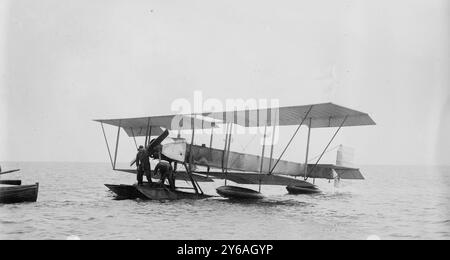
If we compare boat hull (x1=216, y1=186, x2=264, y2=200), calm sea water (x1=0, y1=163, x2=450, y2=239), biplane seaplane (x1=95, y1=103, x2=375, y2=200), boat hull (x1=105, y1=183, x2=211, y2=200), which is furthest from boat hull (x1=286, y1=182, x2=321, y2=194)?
boat hull (x1=105, y1=183, x2=211, y2=200)

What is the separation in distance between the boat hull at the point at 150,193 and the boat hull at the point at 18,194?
9.25 ft

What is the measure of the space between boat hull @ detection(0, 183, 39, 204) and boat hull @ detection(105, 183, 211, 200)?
2820 mm

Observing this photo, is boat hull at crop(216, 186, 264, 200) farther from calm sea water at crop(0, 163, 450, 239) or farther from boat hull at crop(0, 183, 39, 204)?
boat hull at crop(0, 183, 39, 204)

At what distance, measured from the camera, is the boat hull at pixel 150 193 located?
15.9m

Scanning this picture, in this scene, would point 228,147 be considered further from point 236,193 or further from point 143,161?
point 143,161

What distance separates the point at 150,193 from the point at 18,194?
15.0 ft

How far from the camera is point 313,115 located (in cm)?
1675

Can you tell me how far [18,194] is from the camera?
14836mm

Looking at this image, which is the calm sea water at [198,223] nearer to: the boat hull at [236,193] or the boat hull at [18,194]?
the boat hull at [18,194]

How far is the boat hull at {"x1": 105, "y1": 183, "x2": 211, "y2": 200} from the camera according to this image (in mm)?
15945

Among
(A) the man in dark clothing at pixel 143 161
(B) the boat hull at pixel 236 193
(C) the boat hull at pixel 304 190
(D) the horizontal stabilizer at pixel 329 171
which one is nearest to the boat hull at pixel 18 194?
(A) the man in dark clothing at pixel 143 161

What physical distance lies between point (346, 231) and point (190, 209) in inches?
218
